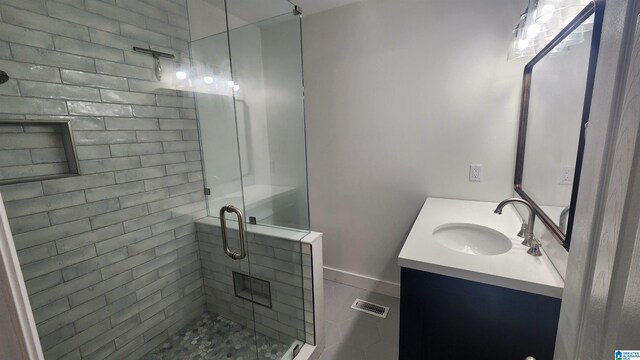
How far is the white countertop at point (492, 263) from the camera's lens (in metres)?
0.94

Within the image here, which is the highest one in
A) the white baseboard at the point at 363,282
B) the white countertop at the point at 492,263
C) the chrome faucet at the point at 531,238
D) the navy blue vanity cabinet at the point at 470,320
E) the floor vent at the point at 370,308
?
the chrome faucet at the point at 531,238

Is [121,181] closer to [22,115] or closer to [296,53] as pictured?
[22,115]

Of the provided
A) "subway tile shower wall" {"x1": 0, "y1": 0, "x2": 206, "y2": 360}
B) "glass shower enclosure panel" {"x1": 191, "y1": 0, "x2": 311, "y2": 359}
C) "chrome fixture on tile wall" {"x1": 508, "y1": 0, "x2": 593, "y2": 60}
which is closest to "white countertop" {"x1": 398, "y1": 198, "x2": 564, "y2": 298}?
"glass shower enclosure panel" {"x1": 191, "y1": 0, "x2": 311, "y2": 359}

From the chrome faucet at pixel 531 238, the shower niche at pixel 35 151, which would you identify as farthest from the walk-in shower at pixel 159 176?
the chrome faucet at pixel 531 238

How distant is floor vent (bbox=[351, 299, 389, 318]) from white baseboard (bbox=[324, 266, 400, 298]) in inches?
7.3

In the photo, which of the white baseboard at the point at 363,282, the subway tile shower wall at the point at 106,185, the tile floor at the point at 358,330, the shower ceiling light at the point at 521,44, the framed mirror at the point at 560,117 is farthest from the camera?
the white baseboard at the point at 363,282

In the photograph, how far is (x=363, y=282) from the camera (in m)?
2.41

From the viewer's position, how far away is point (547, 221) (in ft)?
3.57

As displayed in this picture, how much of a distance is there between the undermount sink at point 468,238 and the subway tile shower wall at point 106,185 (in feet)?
6.01

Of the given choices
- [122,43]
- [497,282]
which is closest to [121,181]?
[122,43]

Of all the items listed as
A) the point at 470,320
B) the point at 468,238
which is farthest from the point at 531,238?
the point at 470,320

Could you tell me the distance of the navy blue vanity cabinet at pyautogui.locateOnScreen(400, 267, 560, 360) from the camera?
3.13 ft

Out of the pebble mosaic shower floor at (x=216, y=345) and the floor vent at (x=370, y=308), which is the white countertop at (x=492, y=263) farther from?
the pebble mosaic shower floor at (x=216, y=345)

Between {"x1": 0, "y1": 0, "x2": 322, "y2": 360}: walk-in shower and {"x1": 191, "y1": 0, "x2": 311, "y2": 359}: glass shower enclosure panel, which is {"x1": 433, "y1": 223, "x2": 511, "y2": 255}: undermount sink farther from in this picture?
{"x1": 191, "y1": 0, "x2": 311, "y2": 359}: glass shower enclosure panel
